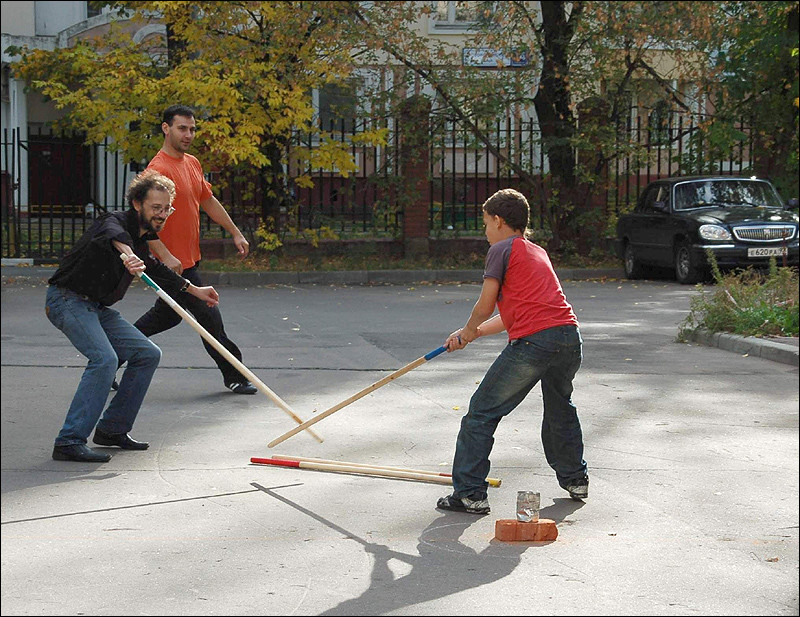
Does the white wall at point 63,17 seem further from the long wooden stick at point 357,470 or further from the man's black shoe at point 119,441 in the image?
the long wooden stick at point 357,470

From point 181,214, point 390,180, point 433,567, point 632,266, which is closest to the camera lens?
point 433,567

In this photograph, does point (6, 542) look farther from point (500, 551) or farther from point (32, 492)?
point (500, 551)

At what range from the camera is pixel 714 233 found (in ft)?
63.2

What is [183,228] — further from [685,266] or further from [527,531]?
[685,266]

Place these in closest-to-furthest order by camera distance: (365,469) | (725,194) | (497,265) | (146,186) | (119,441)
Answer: (497,265)
(365,469)
(146,186)
(119,441)
(725,194)

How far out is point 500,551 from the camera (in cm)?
533

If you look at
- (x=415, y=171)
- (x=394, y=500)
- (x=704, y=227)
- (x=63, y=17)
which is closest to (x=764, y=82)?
(x=704, y=227)

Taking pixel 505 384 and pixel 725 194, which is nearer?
pixel 505 384

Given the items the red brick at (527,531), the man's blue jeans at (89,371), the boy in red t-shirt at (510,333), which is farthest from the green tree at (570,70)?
the red brick at (527,531)

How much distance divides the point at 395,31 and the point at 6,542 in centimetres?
1794

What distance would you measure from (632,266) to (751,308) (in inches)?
349

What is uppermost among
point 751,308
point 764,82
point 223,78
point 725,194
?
point 764,82

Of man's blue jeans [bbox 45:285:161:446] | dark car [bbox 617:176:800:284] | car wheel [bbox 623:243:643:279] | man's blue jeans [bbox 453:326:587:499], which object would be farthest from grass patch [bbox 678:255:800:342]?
car wheel [bbox 623:243:643:279]

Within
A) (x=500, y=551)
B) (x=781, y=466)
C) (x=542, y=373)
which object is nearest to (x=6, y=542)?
(x=500, y=551)
